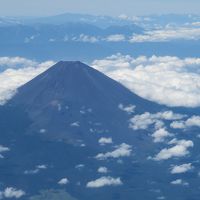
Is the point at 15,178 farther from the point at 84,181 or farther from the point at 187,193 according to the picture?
the point at 187,193

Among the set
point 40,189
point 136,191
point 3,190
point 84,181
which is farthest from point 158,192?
point 3,190

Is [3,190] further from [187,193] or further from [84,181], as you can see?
[187,193]

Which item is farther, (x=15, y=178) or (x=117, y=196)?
(x=15, y=178)

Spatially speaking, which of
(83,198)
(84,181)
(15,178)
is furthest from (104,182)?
(15,178)

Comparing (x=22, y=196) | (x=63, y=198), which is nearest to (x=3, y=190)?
(x=22, y=196)

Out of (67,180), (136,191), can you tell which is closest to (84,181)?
→ (67,180)

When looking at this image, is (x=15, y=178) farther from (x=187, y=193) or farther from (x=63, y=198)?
(x=187, y=193)

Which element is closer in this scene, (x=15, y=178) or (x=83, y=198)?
(x=83, y=198)
